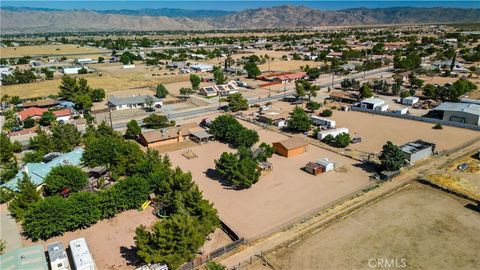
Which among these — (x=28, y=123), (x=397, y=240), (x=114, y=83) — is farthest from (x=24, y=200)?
(x=114, y=83)

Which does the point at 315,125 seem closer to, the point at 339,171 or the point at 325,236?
the point at 339,171

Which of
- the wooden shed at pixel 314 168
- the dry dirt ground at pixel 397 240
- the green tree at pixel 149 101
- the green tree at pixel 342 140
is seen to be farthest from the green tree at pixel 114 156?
the green tree at pixel 149 101

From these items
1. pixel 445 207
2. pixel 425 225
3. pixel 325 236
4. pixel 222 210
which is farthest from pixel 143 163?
pixel 445 207

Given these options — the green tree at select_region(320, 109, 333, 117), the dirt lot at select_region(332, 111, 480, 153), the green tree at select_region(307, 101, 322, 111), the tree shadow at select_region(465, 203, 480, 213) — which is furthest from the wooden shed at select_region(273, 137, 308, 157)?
the green tree at select_region(307, 101, 322, 111)

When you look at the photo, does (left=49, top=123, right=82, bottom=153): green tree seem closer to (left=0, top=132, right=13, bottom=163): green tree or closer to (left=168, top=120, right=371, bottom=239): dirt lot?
(left=0, top=132, right=13, bottom=163): green tree

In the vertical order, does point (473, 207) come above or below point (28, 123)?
above

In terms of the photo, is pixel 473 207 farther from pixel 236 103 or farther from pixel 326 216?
pixel 236 103

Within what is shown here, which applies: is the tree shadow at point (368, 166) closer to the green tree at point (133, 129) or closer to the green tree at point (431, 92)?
the green tree at point (133, 129)
